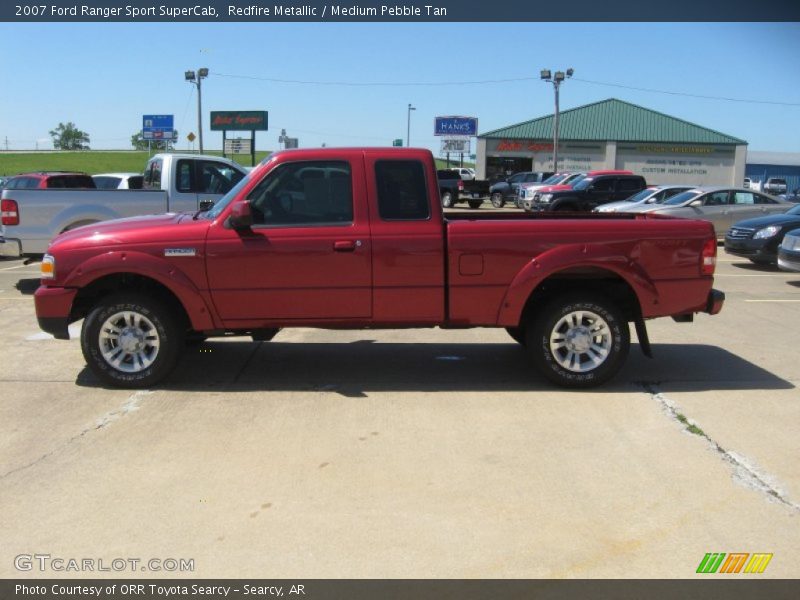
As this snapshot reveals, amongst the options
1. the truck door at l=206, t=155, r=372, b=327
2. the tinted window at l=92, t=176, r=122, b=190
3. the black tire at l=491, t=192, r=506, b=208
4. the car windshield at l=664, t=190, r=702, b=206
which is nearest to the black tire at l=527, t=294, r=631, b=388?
the truck door at l=206, t=155, r=372, b=327

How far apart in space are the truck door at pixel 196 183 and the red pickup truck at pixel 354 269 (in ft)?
20.8

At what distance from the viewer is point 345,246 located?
6016mm

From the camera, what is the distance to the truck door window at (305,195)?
241 inches

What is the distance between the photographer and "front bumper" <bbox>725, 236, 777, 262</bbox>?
574 inches

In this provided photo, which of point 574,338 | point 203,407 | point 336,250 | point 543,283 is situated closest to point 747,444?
point 574,338

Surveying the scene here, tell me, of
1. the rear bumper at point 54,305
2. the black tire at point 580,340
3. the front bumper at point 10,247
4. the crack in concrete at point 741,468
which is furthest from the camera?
the front bumper at point 10,247

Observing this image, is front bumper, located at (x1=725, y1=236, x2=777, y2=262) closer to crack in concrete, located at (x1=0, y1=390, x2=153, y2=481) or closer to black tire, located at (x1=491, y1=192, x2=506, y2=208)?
crack in concrete, located at (x1=0, y1=390, x2=153, y2=481)

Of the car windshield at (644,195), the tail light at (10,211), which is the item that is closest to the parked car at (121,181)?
the tail light at (10,211)

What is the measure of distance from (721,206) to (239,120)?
41160mm

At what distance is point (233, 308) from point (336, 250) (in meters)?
0.98

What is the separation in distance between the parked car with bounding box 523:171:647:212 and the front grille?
929 cm

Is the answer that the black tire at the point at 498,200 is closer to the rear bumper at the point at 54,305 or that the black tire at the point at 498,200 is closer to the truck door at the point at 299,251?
the truck door at the point at 299,251

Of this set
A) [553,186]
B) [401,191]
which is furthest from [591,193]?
[401,191]

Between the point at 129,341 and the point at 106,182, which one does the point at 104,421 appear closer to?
the point at 129,341
